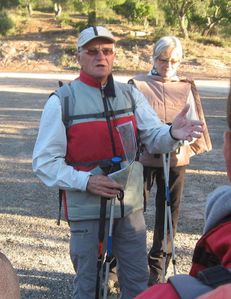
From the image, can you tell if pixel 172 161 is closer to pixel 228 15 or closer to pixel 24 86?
pixel 24 86

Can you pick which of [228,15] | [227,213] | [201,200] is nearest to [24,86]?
[201,200]

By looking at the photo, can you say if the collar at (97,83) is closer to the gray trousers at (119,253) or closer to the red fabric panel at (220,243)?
the gray trousers at (119,253)

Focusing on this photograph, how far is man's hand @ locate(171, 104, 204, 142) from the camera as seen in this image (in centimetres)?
300

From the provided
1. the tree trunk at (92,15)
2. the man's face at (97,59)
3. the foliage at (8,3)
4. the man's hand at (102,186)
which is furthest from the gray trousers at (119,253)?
the foliage at (8,3)

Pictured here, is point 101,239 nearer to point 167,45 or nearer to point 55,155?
point 55,155

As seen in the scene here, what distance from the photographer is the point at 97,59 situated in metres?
2.93

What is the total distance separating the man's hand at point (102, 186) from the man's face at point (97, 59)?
590 mm

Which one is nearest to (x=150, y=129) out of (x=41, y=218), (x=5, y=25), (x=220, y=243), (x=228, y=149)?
(x=228, y=149)

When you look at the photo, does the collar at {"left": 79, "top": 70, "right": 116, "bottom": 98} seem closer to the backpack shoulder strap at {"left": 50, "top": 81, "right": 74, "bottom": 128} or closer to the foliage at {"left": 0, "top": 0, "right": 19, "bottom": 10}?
the backpack shoulder strap at {"left": 50, "top": 81, "right": 74, "bottom": 128}

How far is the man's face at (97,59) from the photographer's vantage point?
2926 millimetres

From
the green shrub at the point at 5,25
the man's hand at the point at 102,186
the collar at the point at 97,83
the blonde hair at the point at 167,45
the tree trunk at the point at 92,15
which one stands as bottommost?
the green shrub at the point at 5,25

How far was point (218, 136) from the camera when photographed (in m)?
10.8

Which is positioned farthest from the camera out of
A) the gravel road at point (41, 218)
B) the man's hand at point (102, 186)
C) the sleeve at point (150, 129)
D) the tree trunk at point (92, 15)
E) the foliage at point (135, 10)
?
the foliage at point (135, 10)

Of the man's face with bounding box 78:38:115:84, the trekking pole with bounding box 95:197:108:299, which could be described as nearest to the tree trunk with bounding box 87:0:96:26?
the man's face with bounding box 78:38:115:84
